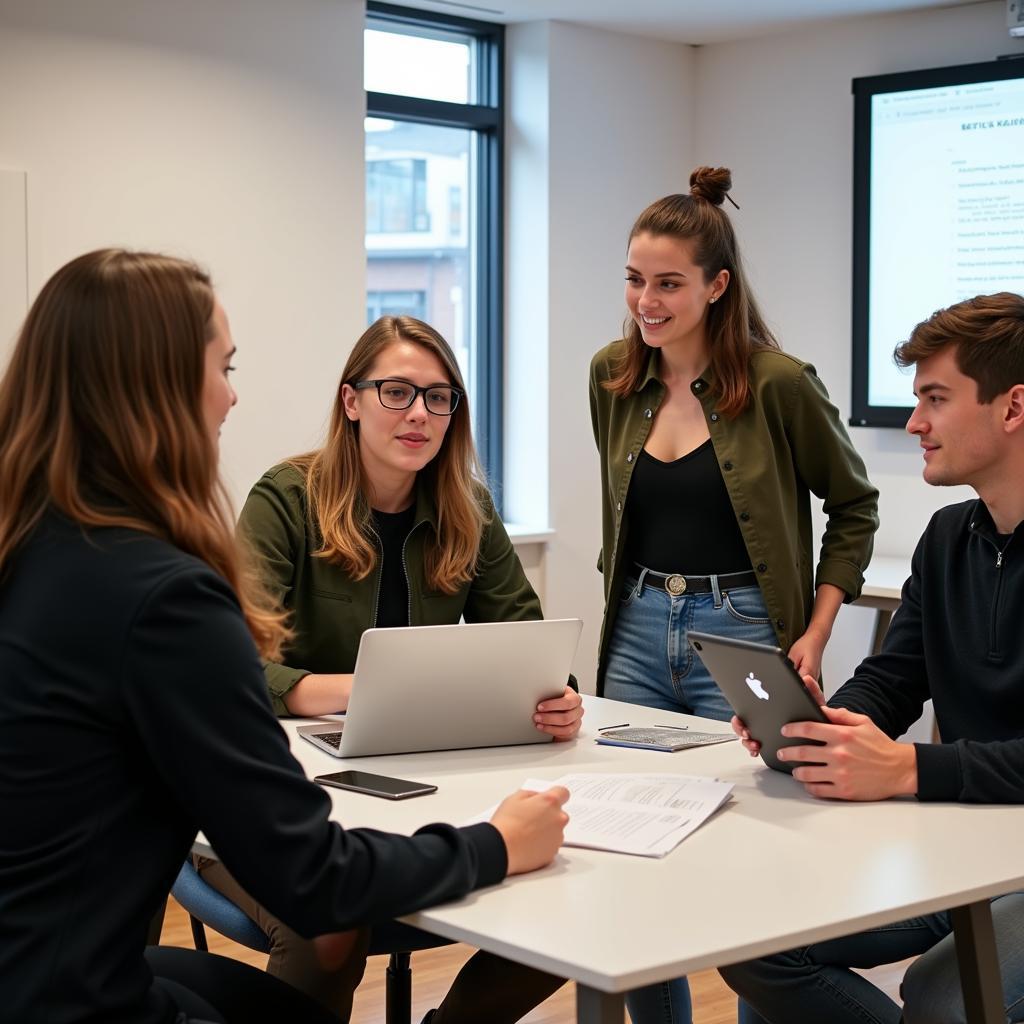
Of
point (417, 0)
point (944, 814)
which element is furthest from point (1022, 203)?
point (944, 814)

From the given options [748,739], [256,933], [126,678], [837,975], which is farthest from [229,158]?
[126,678]

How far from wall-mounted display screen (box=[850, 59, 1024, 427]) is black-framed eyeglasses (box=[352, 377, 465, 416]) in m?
2.62

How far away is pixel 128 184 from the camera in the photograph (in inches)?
162

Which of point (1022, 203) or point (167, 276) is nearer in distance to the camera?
point (167, 276)

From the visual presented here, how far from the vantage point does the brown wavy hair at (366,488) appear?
2.50 meters

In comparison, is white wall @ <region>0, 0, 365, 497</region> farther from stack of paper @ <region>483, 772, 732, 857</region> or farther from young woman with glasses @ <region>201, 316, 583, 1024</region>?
stack of paper @ <region>483, 772, 732, 857</region>

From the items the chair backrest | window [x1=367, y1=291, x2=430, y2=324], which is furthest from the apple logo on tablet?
window [x1=367, y1=291, x2=430, y2=324]

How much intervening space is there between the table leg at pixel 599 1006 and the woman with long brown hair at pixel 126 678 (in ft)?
0.65

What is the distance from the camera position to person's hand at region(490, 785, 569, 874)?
5.22ft

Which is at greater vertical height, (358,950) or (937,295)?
(937,295)

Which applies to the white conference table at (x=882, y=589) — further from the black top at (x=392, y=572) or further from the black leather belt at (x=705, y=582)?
the black top at (x=392, y=572)

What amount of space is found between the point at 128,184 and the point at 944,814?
10.0 ft

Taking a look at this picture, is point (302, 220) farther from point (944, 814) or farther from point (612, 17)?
point (944, 814)

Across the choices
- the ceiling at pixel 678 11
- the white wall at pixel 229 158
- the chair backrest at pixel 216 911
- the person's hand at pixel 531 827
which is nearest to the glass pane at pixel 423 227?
the white wall at pixel 229 158
